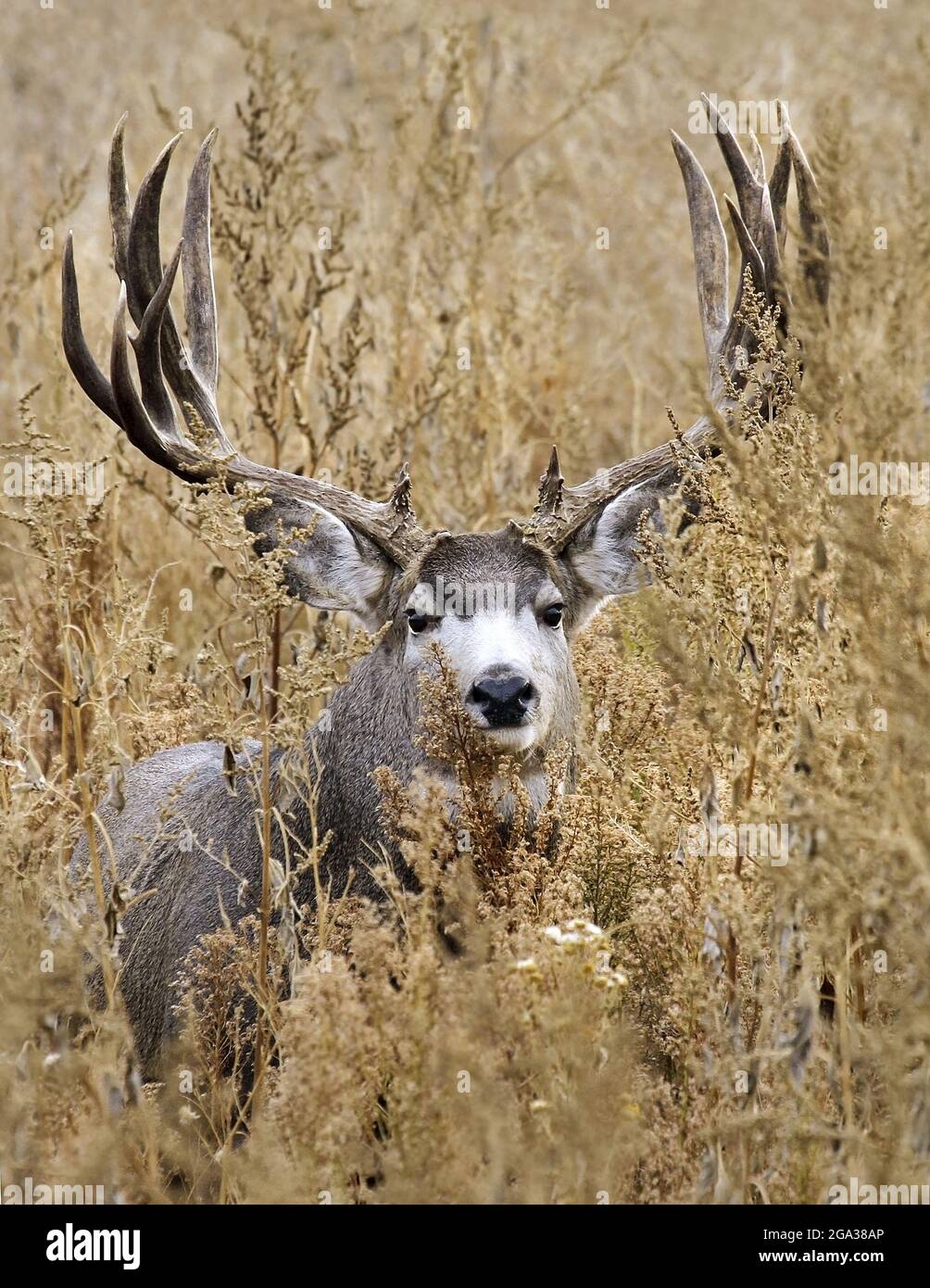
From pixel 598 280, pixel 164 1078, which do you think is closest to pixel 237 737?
pixel 164 1078

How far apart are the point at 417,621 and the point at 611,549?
0.71 m

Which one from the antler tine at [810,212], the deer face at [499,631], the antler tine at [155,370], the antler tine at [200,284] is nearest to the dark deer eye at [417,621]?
the deer face at [499,631]

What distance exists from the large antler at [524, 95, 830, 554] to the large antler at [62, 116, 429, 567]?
443mm

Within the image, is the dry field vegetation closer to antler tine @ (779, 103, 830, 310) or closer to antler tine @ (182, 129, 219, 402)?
antler tine @ (779, 103, 830, 310)

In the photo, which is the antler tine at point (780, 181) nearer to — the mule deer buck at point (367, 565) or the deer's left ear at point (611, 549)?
the mule deer buck at point (367, 565)

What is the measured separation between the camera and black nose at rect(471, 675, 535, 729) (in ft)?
14.1

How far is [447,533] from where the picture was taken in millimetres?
4875

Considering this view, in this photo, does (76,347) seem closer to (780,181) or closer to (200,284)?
(200,284)

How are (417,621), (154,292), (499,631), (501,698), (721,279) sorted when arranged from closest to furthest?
(501,698) < (499,631) < (417,621) < (154,292) < (721,279)

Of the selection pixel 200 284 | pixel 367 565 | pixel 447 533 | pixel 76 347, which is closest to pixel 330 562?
pixel 367 565

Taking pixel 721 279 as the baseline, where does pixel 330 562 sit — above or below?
below

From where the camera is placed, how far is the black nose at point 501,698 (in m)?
4.31

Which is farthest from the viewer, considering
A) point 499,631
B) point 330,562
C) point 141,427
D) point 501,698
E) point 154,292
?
point 154,292

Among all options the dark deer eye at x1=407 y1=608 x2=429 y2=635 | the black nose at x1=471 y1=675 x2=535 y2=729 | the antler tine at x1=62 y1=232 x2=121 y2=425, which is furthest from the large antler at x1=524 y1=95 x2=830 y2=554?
the antler tine at x1=62 y1=232 x2=121 y2=425
